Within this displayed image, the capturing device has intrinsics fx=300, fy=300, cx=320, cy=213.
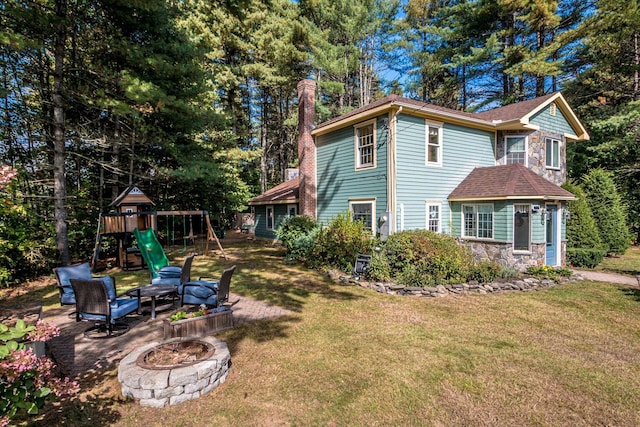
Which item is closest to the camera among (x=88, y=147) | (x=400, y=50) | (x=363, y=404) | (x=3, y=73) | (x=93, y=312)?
(x=363, y=404)

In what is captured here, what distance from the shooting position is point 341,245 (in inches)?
418

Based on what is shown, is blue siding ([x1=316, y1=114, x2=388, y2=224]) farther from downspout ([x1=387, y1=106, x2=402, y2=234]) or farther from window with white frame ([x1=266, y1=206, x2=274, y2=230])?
window with white frame ([x1=266, y1=206, x2=274, y2=230])

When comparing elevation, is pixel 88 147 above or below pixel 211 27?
below

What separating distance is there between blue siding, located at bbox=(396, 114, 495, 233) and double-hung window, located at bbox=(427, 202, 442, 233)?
9.9 inches

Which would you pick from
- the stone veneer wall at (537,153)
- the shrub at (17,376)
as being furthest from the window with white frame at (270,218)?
the shrub at (17,376)

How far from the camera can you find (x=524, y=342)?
5.30 m

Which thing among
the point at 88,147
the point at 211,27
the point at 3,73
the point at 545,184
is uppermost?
the point at 211,27

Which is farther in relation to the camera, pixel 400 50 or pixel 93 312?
pixel 400 50

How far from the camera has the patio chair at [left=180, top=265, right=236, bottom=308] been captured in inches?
235

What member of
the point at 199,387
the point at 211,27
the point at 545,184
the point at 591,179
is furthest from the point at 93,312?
the point at 211,27

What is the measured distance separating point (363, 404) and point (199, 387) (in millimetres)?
2041

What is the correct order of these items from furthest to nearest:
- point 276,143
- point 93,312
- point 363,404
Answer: point 276,143
point 93,312
point 363,404

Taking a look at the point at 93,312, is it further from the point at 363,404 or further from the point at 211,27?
the point at 211,27

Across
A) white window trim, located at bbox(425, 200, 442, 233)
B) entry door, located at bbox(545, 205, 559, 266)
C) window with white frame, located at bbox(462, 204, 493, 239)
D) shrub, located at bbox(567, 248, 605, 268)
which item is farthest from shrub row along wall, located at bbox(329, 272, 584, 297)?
shrub, located at bbox(567, 248, 605, 268)
